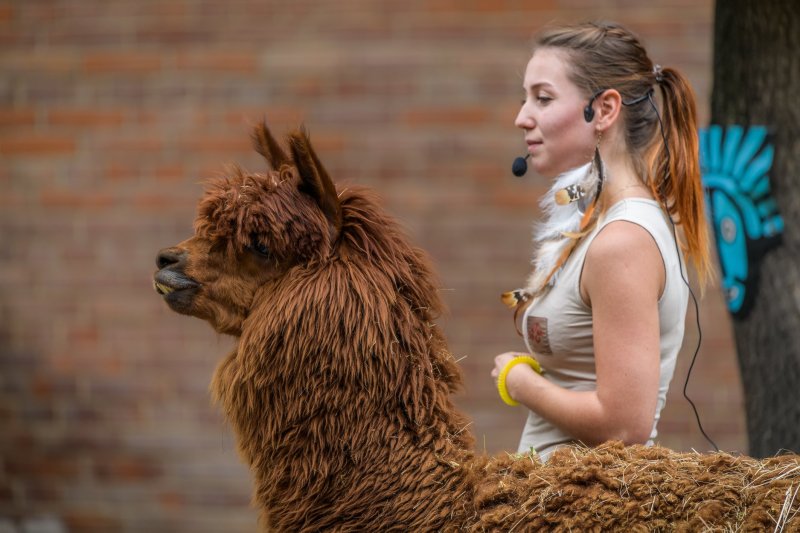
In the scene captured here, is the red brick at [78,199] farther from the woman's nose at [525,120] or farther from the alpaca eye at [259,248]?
the woman's nose at [525,120]

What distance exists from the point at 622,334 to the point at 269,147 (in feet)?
3.25

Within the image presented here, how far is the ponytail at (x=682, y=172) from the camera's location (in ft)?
8.36

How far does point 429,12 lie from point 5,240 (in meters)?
3.01

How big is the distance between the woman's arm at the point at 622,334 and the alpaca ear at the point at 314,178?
0.62 m

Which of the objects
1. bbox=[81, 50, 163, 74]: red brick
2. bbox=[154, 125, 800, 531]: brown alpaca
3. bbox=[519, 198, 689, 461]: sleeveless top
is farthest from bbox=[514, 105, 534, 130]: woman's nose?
bbox=[81, 50, 163, 74]: red brick

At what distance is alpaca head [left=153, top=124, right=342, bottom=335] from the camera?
2367 millimetres

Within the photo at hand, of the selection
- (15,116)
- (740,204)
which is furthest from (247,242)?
(15,116)

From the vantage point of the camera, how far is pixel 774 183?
381 cm

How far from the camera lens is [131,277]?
243 inches

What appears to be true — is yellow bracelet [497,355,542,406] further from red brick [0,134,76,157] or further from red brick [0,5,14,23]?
red brick [0,5,14,23]

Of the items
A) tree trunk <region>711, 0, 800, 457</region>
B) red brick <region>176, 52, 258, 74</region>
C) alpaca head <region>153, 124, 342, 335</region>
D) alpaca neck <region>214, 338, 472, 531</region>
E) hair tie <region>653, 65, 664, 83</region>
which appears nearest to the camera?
→ alpaca neck <region>214, 338, 472, 531</region>

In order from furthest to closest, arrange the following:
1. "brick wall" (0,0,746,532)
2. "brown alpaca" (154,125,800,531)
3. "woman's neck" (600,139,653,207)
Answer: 1. "brick wall" (0,0,746,532)
2. "woman's neck" (600,139,653,207)
3. "brown alpaca" (154,125,800,531)

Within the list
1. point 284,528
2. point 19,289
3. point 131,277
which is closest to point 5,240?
point 19,289

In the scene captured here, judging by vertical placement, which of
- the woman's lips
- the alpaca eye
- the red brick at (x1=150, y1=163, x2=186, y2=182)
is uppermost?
the woman's lips
